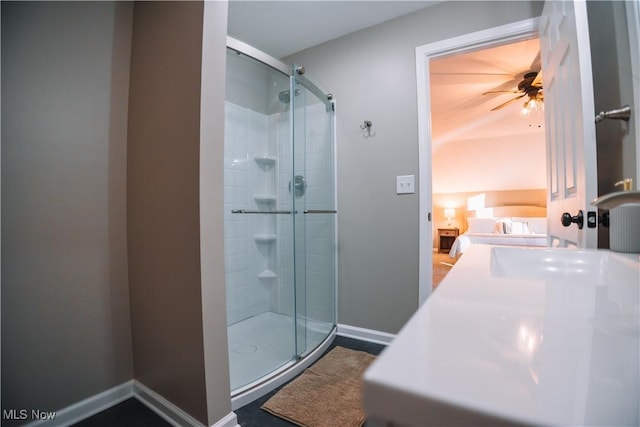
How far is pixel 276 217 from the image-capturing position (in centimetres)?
241

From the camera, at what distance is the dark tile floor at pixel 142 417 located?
120cm

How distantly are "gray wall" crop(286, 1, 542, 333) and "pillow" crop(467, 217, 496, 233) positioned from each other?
412cm

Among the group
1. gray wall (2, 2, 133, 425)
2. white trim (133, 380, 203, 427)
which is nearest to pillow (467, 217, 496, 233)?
white trim (133, 380, 203, 427)

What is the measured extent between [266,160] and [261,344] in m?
1.46

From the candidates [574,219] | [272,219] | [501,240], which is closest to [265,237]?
[272,219]

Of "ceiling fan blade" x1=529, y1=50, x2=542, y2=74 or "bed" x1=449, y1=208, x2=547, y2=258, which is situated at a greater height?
"ceiling fan blade" x1=529, y1=50, x2=542, y2=74

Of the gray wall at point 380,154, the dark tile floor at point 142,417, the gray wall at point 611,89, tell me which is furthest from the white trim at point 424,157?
the dark tile floor at point 142,417

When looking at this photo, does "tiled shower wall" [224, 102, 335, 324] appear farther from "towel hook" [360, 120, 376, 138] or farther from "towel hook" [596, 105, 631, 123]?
"towel hook" [596, 105, 631, 123]

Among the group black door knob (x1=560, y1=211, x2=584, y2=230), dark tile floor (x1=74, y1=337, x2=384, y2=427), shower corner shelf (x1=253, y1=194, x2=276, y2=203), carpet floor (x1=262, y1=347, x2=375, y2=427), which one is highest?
shower corner shelf (x1=253, y1=194, x2=276, y2=203)

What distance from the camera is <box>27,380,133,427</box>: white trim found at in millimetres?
1170

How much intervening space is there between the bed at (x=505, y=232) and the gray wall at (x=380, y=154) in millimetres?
2694

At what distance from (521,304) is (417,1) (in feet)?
6.85

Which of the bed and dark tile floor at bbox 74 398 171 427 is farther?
the bed

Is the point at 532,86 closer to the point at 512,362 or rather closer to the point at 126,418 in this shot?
the point at 512,362
